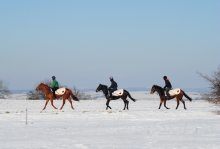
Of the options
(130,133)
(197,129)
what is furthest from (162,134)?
(197,129)

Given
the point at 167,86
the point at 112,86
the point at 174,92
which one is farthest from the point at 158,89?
the point at 112,86

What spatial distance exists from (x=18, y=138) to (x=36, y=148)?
2919 mm

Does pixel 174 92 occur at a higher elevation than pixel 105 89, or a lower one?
lower

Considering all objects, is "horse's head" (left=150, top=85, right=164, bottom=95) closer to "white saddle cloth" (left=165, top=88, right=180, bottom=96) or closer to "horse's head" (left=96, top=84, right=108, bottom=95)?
"white saddle cloth" (left=165, top=88, right=180, bottom=96)

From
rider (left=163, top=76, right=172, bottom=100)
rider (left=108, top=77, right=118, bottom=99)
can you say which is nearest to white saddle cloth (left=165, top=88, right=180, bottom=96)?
rider (left=163, top=76, right=172, bottom=100)

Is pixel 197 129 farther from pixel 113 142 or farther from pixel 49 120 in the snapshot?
pixel 49 120

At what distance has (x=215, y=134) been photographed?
16.8 meters

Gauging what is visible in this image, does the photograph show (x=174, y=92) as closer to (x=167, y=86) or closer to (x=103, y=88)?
(x=167, y=86)

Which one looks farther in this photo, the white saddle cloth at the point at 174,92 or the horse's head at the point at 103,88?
the white saddle cloth at the point at 174,92

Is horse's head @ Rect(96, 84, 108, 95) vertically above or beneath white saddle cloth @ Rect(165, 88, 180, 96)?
above

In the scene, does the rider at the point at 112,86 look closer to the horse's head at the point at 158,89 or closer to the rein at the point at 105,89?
the rein at the point at 105,89

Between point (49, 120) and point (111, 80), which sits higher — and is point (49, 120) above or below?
below

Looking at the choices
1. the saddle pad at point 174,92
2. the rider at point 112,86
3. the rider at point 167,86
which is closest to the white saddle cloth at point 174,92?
the saddle pad at point 174,92

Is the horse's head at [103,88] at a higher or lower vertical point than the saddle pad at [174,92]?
higher
